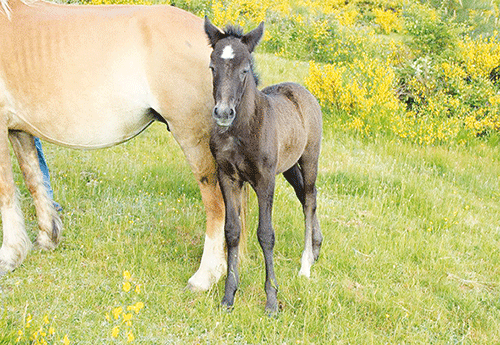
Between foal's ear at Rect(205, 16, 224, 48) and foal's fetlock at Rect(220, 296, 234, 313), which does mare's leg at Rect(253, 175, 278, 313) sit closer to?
foal's fetlock at Rect(220, 296, 234, 313)

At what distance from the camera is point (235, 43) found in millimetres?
3113

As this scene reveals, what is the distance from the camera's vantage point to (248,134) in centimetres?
332

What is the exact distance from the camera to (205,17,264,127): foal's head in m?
2.96

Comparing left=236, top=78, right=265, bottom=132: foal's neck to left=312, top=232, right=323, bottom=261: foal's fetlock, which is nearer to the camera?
left=236, top=78, right=265, bottom=132: foal's neck

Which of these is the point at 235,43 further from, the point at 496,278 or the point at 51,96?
the point at 496,278

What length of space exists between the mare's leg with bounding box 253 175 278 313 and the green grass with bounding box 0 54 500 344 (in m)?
0.12

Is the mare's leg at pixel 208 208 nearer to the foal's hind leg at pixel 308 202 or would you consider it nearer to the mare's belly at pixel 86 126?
the mare's belly at pixel 86 126

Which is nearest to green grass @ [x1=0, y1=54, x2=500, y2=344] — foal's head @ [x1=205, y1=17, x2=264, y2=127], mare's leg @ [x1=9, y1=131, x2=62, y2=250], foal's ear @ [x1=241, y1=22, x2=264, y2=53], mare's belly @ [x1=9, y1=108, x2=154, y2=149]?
mare's leg @ [x1=9, y1=131, x2=62, y2=250]

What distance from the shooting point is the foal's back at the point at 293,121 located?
3674 millimetres

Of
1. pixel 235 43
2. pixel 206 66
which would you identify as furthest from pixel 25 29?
pixel 235 43

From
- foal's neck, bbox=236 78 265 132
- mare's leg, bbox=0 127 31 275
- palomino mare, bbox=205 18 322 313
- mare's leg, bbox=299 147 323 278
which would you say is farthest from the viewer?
mare's leg, bbox=299 147 323 278

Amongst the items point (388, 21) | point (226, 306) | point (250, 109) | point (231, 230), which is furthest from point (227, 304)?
point (388, 21)

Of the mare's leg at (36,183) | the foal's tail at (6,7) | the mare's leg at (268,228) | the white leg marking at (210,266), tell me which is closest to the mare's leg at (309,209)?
the mare's leg at (268,228)

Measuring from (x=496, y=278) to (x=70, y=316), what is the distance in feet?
11.5
